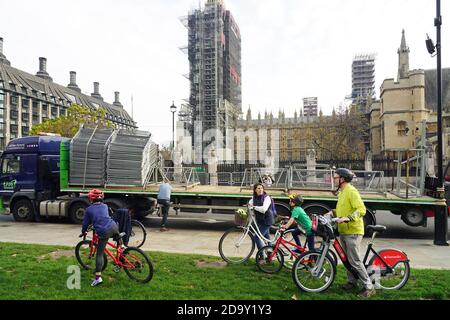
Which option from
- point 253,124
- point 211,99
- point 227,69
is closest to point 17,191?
point 211,99

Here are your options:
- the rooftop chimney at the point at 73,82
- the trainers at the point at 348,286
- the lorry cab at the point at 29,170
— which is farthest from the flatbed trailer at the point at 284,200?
the rooftop chimney at the point at 73,82

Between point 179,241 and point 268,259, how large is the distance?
12.0ft

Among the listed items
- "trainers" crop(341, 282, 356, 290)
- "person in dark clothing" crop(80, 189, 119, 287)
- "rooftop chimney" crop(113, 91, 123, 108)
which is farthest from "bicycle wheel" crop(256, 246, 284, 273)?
"rooftop chimney" crop(113, 91, 123, 108)

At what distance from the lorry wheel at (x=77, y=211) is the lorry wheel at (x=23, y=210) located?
6.19 feet

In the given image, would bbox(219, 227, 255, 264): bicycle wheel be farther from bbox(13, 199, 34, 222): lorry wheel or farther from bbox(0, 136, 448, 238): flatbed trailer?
bbox(13, 199, 34, 222): lorry wheel

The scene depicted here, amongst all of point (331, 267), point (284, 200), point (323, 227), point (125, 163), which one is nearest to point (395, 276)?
point (331, 267)

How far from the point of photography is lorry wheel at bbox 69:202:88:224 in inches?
457

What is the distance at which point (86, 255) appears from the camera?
655 cm

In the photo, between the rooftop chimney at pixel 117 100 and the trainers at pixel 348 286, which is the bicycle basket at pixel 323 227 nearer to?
the trainers at pixel 348 286

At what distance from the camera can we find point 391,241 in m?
9.44

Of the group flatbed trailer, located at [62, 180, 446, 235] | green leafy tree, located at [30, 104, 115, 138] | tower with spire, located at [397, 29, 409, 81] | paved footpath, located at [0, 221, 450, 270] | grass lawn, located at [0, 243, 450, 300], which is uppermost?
tower with spire, located at [397, 29, 409, 81]

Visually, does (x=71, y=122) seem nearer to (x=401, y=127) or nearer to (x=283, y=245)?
(x=283, y=245)

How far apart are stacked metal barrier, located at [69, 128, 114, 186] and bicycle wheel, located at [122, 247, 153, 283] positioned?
6.94 metres
